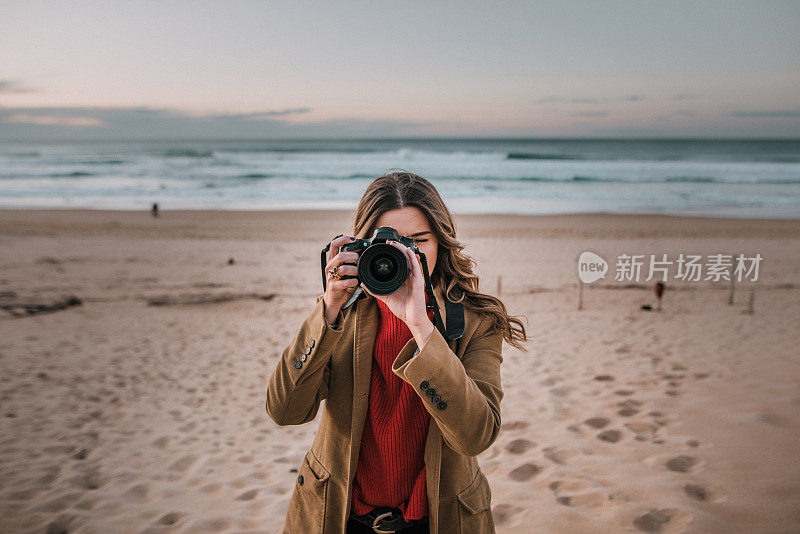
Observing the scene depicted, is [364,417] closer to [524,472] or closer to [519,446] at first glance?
[524,472]

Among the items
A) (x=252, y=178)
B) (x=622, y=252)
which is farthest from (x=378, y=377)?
(x=252, y=178)

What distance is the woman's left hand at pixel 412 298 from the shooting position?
119 centimetres

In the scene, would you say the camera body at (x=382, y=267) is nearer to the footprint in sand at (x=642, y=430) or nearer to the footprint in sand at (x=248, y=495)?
the footprint in sand at (x=248, y=495)

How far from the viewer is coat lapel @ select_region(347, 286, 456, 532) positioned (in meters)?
1.27

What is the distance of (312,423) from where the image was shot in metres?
4.10

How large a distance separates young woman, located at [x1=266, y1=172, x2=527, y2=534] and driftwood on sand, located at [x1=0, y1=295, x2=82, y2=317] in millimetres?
6836

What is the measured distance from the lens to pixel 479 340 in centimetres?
137

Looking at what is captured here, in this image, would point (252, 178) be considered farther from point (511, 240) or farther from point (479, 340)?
point (479, 340)

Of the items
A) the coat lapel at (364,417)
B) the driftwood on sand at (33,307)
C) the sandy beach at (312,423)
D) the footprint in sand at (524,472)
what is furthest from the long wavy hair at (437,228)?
the driftwood on sand at (33,307)

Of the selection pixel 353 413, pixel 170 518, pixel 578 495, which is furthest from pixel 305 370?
pixel 578 495

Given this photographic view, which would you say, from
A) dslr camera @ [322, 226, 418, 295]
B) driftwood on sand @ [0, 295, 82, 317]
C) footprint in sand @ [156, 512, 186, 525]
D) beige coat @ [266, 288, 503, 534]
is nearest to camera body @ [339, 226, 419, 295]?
dslr camera @ [322, 226, 418, 295]

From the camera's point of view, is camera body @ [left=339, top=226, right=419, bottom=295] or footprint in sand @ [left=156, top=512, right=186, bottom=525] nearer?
camera body @ [left=339, top=226, right=419, bottom=295]

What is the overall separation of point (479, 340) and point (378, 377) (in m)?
0.29

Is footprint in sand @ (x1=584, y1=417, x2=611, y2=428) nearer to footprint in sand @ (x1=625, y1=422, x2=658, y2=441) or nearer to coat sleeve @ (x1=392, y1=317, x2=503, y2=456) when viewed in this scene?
footprint in sand @ (x1=625, y1=422, x2=658, y2=441)
